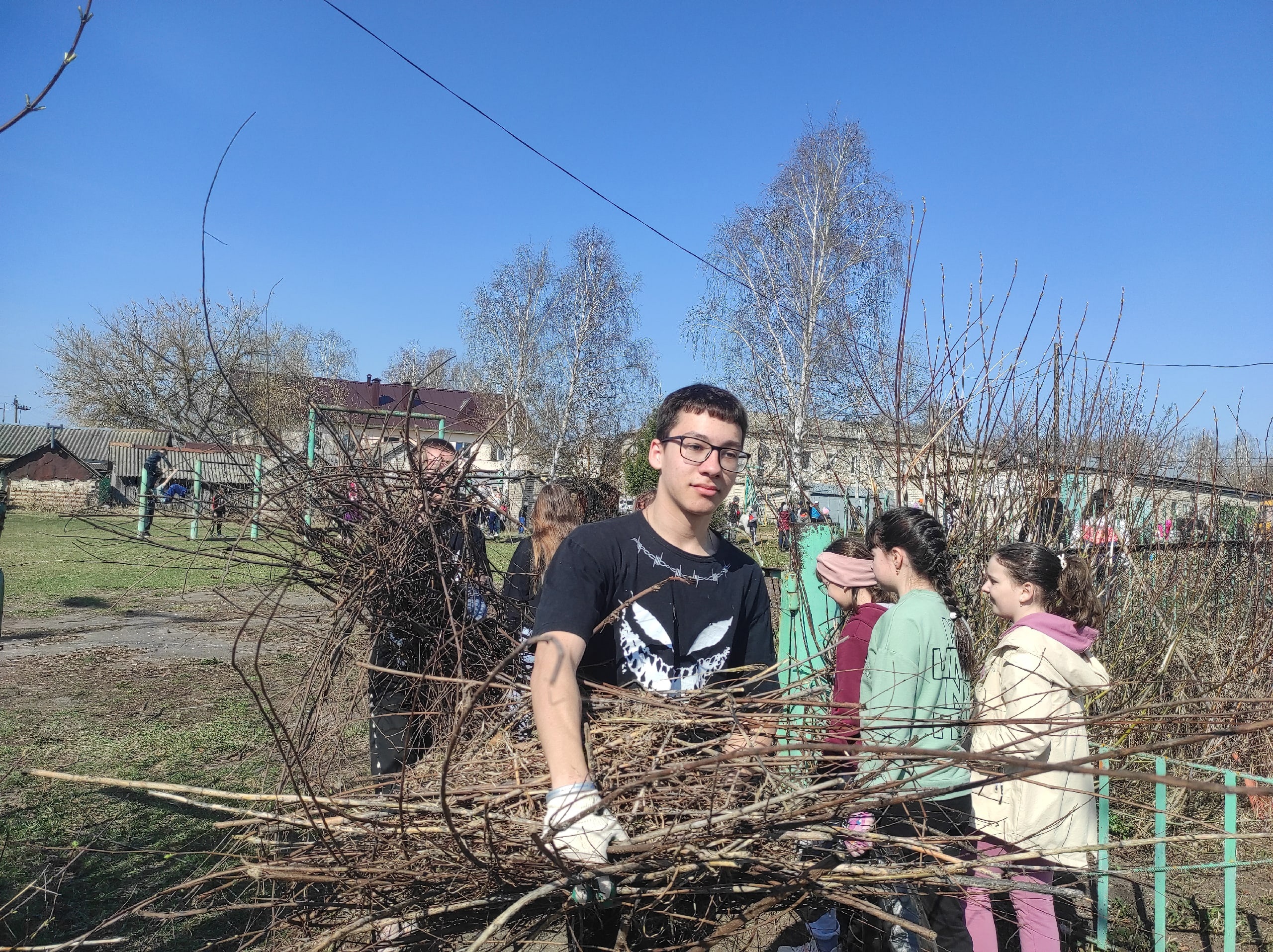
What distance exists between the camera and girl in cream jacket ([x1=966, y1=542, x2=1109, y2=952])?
267cm

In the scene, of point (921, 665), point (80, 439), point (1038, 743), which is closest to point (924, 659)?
point (921, 665)

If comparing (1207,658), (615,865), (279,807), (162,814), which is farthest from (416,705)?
(1207,658)

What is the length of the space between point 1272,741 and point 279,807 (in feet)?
17.2

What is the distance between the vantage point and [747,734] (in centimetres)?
160

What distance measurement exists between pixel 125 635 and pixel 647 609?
8321 mm

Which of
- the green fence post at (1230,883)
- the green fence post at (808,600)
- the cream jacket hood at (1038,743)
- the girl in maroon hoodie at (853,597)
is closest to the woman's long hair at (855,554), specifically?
the girl in maroon hoodie at (853,597)

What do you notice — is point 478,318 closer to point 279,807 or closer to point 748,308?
point 748,308

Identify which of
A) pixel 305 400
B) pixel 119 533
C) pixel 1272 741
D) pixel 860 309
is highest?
pixel 860 309

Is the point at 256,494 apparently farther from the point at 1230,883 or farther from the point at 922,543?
the point at 1230,883

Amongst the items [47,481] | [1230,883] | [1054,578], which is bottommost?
[47,481]

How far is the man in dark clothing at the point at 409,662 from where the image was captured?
221 cm

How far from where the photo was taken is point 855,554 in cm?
343

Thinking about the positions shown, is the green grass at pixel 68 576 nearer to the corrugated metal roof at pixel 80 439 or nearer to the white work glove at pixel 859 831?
the white work glove at pixel 859 831

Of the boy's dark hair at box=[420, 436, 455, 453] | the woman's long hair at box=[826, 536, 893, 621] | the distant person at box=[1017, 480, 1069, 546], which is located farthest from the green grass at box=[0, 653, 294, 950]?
the distant person at box=[1017, 480, 1069, 546]
